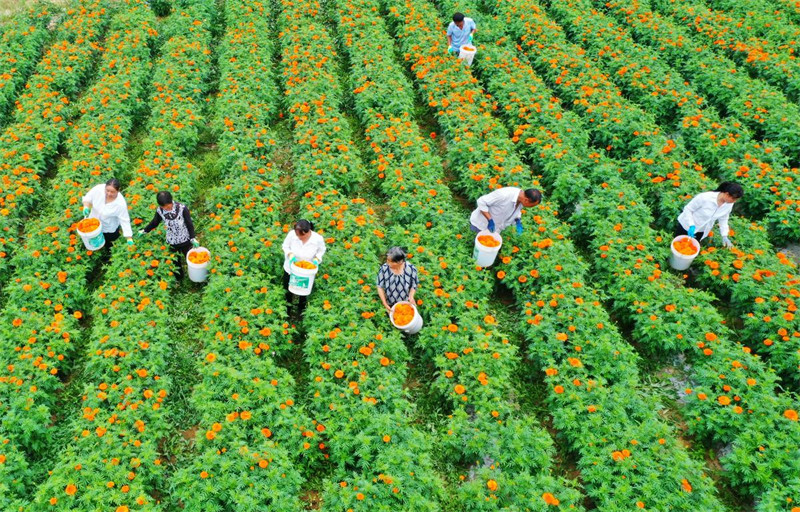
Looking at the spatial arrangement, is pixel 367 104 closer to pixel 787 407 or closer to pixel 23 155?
pixel 23 155

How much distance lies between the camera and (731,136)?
313 inches

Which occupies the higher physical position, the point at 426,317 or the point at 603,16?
the point at 603,16

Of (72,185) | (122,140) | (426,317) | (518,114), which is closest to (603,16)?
(518,114)

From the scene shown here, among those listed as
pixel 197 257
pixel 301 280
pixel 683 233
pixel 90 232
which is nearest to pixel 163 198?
pixel 197 257

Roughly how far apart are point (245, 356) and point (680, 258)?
5389 millimetres

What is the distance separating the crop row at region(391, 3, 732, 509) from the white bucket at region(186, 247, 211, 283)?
158 inches

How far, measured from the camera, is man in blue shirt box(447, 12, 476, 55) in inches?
381

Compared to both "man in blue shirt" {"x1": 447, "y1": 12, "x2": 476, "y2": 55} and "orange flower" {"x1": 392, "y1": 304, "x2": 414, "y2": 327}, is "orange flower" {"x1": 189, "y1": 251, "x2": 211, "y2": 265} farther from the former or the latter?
"man in blue shirt" {"x1": 447, "y1": 12, "x2": 476, "y2": 55}

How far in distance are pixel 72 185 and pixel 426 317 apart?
5370 mm

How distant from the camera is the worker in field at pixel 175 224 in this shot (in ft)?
19.0

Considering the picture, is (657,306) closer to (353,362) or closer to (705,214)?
(705,214)

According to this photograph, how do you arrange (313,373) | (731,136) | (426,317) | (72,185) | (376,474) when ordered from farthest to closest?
(731,136), (72,185), (426,317), (313,373), (376,474)

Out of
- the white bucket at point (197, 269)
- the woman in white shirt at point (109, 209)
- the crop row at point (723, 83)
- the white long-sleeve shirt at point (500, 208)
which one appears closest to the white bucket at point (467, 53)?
the crop row at point (723, 83)

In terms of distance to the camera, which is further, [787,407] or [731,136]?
[731,136]
